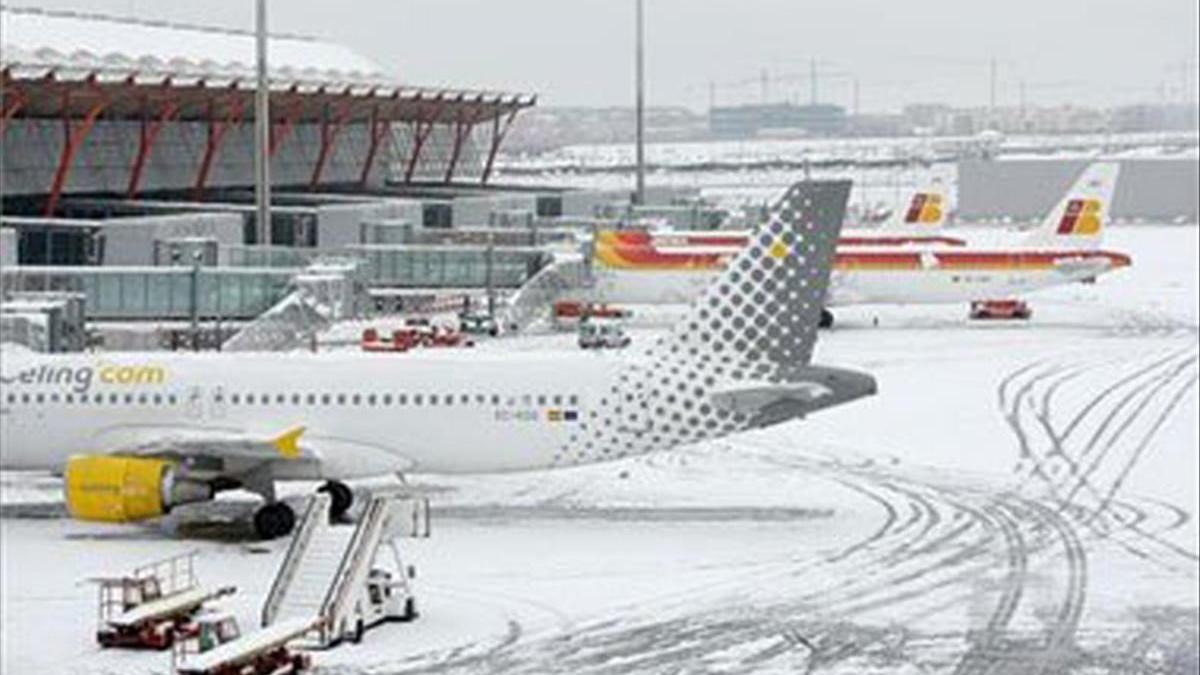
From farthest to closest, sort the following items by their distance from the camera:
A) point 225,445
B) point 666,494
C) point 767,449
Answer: point 767,449
point 666,494
point 225,445

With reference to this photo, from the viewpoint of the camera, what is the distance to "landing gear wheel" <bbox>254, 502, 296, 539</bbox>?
1305 inches

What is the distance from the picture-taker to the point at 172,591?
27.9 meters

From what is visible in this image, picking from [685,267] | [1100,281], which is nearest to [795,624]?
[685,267]

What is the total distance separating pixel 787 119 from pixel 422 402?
149628 millimetres

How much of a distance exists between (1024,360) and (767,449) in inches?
807

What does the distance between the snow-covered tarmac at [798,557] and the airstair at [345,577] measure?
0.46 meters

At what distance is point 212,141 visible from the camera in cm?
9369

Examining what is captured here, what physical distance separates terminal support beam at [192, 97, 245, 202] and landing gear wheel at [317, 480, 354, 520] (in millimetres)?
58473

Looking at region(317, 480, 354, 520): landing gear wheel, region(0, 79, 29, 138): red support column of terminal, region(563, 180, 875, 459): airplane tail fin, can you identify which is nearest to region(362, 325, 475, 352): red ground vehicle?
region(0, 79, 29, 138): red support column of terminal

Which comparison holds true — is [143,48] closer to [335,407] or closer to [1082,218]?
[1082,218]

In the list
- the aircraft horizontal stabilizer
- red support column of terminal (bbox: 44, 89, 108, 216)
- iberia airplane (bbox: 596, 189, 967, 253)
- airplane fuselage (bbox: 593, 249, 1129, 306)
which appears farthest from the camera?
red support column of terminal (bbox: 44, 89, 108, 216)

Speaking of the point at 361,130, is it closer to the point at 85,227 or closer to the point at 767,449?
the point at 85,227

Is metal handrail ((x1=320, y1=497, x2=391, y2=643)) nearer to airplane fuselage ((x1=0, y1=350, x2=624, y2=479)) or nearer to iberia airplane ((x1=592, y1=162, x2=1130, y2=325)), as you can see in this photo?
airplane fuselage ((x1=0, y1=350, x2=624, y2=479))

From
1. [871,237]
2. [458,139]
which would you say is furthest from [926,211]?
[458,139]
